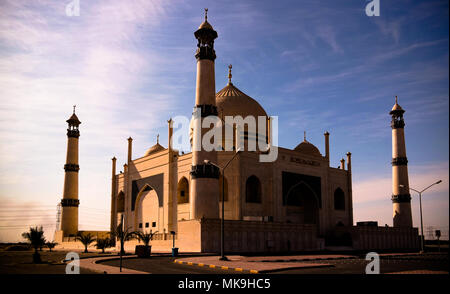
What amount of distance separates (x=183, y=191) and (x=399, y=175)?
2924 centimetres

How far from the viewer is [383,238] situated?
55.7 m

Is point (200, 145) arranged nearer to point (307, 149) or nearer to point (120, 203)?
point (307, 149)

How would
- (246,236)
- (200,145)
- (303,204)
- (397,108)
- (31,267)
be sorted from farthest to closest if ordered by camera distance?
(397,108) < (303,204) < (200,145) < (246,236) < (31,267)

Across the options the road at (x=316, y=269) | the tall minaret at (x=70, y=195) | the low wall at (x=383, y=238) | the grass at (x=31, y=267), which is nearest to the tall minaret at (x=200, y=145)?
the grass at (x=31, y=267)

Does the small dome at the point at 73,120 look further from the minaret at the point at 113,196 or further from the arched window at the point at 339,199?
the arched window at the point at 339,199

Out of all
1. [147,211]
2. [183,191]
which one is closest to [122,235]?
[183,191]

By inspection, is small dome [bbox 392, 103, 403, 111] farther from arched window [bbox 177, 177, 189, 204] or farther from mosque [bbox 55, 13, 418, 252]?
arched window [bbox 177, 177, 189, 204]

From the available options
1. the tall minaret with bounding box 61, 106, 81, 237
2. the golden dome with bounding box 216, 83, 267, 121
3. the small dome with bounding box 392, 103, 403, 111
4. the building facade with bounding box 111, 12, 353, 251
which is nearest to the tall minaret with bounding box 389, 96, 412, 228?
the small dome with bounding box 392, 103, 403, 111

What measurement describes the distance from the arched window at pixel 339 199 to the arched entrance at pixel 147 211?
23716 millimetres

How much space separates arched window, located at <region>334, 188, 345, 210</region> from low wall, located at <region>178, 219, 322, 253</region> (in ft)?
48.1

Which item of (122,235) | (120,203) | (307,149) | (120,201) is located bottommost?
(122,235)

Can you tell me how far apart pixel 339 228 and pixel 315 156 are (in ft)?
30.6

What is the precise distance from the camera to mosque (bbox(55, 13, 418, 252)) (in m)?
41.1
